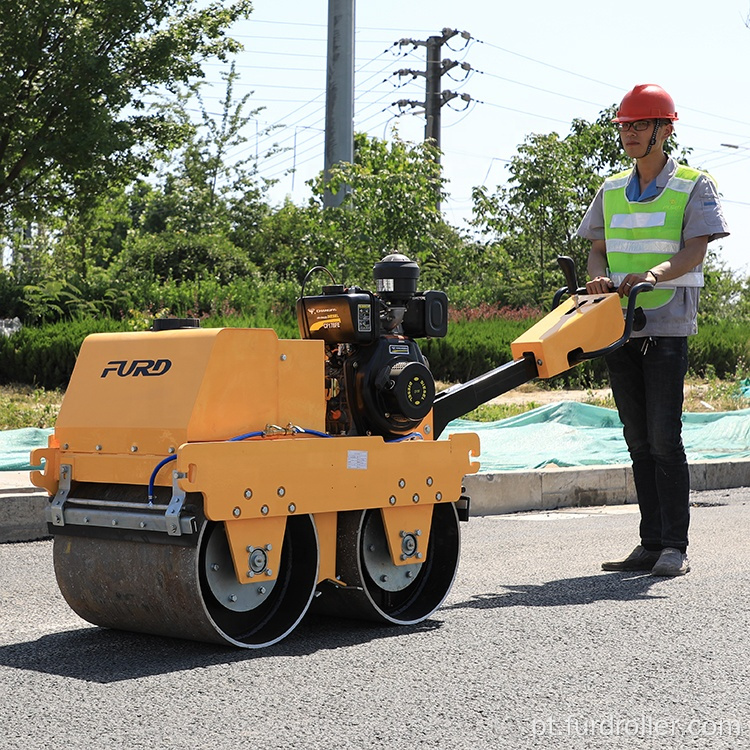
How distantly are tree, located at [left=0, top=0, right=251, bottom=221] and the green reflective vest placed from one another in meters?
11.9

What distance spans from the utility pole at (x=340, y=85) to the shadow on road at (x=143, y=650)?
53.2ft

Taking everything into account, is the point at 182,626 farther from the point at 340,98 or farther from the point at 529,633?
the point at 340,98

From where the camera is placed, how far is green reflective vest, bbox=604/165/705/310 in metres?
5.86

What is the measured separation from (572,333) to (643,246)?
72 cm

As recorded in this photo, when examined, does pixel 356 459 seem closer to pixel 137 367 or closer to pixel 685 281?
pixel 137 367

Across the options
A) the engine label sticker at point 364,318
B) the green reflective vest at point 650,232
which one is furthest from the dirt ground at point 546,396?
the engine label sticker at point 364,318

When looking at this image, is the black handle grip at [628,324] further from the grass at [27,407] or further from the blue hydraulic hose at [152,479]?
the grass at [27,407]

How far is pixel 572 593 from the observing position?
5.34 metres

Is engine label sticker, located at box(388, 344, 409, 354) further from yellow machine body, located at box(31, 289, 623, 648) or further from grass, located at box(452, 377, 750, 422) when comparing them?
grass, located at box(452, 377, 750, 422)

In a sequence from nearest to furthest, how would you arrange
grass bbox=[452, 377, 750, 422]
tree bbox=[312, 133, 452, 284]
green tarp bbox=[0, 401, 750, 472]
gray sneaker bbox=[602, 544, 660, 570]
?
gray sneaker bbox=[602, 544, 660, 570], green tarp bbox=[0, 401, 750, 472], grass bbox=[452, 377, 750, 422], tree bbox=[312, 133, 452, 284]

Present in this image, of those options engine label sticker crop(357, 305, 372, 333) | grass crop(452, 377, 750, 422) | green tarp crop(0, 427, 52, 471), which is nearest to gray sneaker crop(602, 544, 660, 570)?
engine label sticker crop(357, 305, 372, 333)

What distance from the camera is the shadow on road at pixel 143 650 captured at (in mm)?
4004

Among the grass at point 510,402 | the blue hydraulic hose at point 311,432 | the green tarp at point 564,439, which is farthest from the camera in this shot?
the grass at point 510,402

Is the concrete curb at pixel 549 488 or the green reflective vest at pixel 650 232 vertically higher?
the green reflective vest at pixel 650 232
